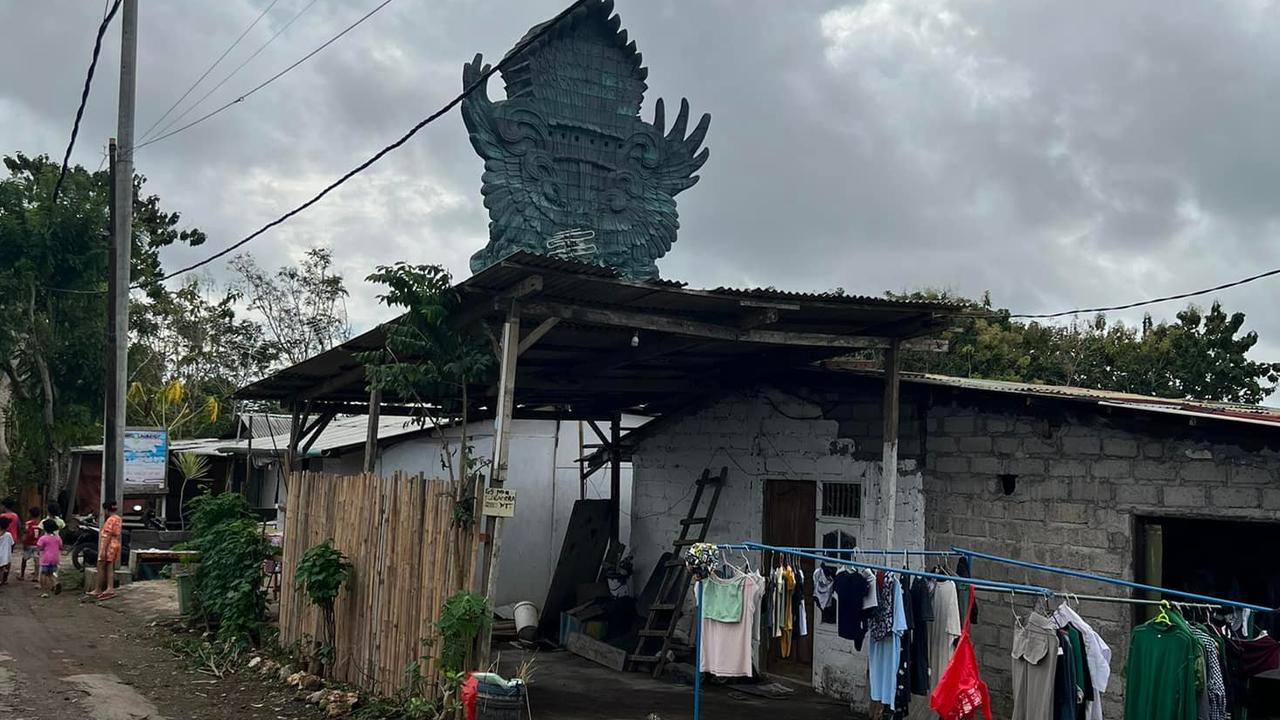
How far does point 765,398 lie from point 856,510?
5.97 ft

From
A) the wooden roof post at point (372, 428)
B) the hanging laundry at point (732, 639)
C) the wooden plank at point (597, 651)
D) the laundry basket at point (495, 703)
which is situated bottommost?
Result: the wooden plank at point (597, 651)

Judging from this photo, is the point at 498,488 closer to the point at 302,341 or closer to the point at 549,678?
the point at 549,678

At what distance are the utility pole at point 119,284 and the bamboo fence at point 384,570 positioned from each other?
6.19 metres

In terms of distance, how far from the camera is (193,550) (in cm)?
1480

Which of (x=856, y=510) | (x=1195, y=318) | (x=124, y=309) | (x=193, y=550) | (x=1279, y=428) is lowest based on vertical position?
(x=193, y=550)

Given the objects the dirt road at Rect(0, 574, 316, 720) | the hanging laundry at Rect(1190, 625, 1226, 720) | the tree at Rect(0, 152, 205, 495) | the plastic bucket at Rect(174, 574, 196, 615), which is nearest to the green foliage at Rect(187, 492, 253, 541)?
the plastic bucket at Rect(174, 574, 196, 615)

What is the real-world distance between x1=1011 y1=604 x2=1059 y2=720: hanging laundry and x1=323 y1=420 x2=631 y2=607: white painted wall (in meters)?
10.4

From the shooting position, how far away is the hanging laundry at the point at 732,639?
348 inches

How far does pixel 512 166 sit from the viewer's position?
11945 mm

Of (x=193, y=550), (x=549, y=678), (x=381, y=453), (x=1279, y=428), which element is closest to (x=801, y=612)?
(x=1279, y=428)

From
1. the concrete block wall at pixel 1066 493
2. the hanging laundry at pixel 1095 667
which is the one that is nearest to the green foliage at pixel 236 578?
the concrete block wall at pixel 1066 493

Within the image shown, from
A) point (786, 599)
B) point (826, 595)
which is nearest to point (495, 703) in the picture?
point (786, 599)

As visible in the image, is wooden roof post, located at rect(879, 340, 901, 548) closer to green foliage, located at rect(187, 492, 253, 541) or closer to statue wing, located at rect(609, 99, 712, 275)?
statue wing, located at rect(609, 99, 712, 275)

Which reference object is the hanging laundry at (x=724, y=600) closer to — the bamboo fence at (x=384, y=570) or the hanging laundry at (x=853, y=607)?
the hanging laundry at (x=853, y=607)
